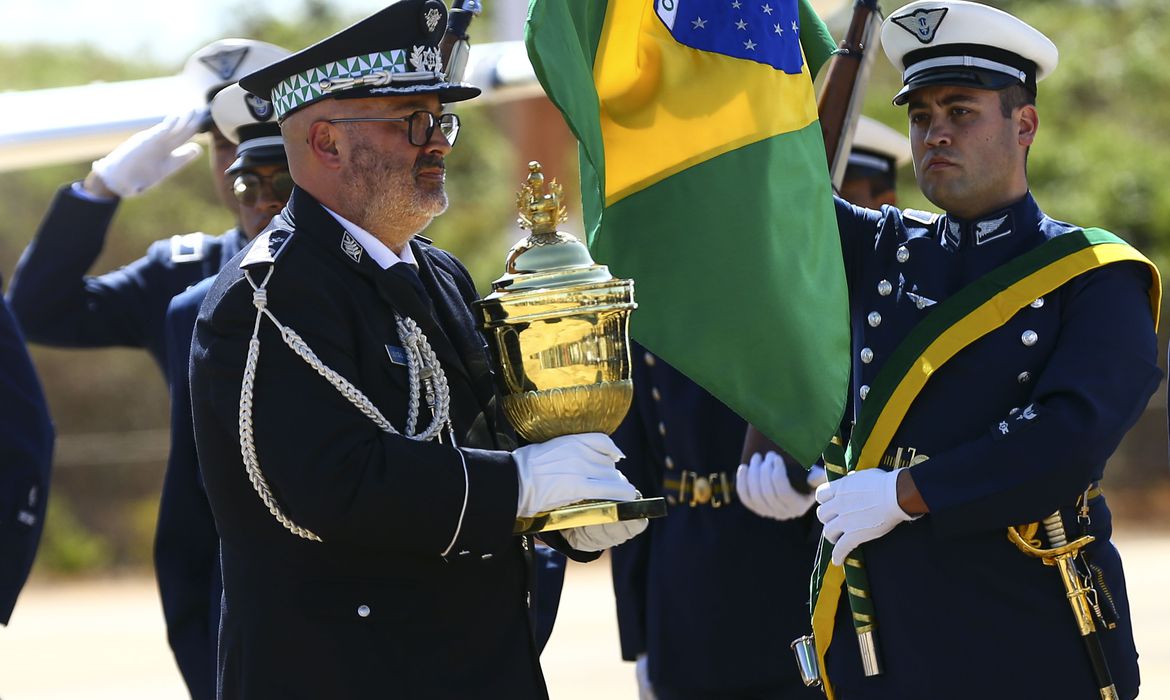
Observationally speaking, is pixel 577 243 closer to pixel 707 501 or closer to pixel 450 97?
pixel 450 97

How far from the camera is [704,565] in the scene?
16.0ft

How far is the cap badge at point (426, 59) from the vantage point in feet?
11.3

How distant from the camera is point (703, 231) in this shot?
381cm

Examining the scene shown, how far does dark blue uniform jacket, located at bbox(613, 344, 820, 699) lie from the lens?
187 inches

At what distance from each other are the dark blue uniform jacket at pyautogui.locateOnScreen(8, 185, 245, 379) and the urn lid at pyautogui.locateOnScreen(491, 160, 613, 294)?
230 centimetres

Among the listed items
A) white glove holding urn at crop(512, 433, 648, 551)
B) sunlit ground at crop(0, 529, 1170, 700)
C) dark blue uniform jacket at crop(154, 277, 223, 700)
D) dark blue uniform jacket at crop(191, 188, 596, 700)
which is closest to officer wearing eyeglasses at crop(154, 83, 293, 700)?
dark blue uniform jacket at crop(154, 277, 223, 700)

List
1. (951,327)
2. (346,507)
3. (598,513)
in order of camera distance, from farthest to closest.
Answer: (951,327), (598,513), (346,507)

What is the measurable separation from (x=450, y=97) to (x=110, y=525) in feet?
37.5

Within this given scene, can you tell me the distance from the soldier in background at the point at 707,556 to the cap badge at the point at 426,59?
164 centimetres

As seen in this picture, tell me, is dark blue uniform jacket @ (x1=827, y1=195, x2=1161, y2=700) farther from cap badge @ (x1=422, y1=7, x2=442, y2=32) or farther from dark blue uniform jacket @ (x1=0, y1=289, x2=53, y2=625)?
dark blue uniform jacket @ (x1=0, y1=289, x2=53, y2=625)

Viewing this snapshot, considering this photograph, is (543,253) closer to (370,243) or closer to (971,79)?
(370,243)

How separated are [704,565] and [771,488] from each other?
41 cm

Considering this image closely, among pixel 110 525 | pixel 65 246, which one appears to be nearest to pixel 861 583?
pixel 65 246

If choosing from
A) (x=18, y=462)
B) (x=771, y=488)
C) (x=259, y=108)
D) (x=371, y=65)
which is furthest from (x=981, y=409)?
(x=18, y=462)
